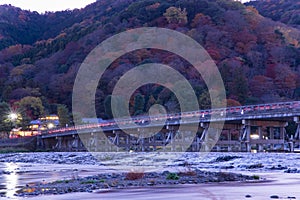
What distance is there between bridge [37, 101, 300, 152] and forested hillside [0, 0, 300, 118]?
42.6 ft


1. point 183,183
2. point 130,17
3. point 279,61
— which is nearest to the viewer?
point 183,183

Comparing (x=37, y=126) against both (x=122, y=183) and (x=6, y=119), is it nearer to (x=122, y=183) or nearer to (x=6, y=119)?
(x=6, y=119)

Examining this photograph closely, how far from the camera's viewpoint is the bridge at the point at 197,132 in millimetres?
48869

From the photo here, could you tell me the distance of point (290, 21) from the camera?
158m

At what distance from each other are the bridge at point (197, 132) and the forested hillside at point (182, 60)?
1298 centimetres

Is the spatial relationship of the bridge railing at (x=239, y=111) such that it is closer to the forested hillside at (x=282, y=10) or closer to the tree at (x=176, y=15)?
the tree at (x=176, y=15)

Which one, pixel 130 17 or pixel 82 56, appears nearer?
pixel 82 56

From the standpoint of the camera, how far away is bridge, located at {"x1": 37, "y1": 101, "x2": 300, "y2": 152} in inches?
1924

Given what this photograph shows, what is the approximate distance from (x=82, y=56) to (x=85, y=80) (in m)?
30.2

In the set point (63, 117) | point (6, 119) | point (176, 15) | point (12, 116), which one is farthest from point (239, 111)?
point (176, 15)

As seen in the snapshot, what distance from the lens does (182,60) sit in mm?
119062

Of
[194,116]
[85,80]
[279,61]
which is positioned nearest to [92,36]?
[85,80]

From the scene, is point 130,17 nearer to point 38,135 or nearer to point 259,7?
point 259,7

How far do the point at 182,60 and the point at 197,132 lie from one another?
5302 centimetres
